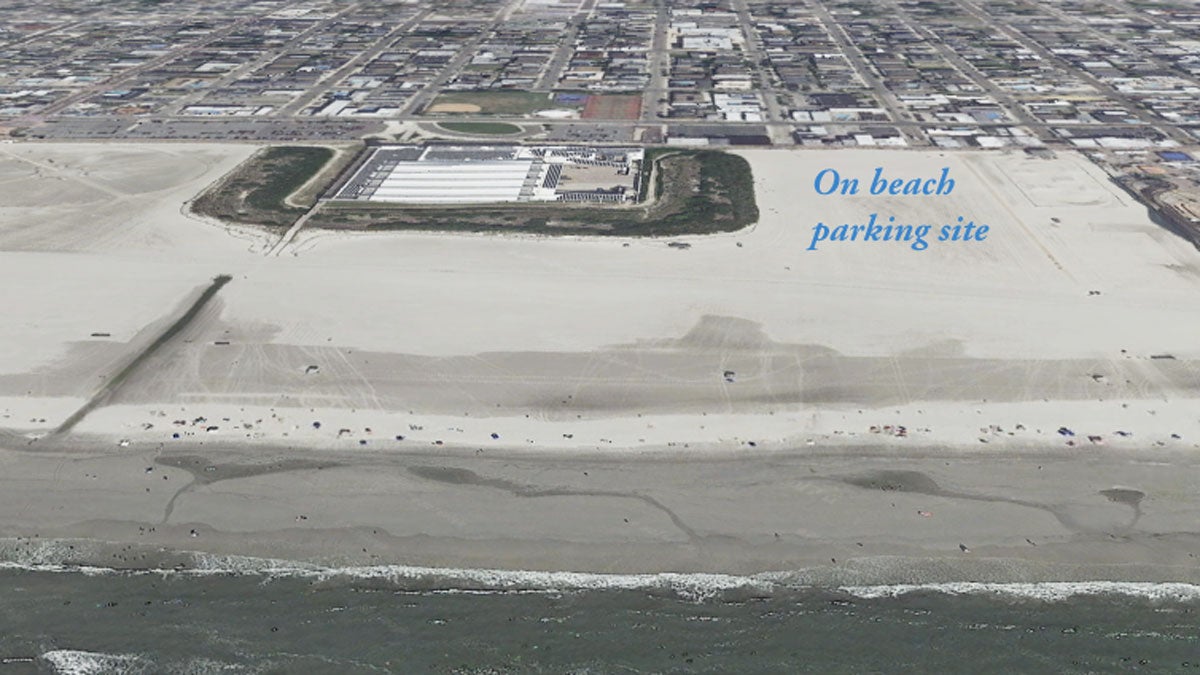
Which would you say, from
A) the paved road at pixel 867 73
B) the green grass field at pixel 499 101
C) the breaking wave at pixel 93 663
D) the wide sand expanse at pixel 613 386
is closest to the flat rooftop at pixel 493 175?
the wide sand expanse at pixel 613 386

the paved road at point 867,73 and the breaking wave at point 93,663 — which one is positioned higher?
the paved road at point 867,73

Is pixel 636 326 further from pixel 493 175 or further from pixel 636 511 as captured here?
pixel 493 175

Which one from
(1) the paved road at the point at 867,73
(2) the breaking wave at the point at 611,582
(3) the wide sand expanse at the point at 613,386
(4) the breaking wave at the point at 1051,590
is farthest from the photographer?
(1) the paved road at the point at 867,73

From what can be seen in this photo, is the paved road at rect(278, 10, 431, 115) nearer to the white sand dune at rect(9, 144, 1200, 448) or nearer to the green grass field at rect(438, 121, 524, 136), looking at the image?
the green grass field at rect(438, 121, 524, 136)

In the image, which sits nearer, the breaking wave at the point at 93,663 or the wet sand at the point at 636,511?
the breaking wave at the point at 93,663

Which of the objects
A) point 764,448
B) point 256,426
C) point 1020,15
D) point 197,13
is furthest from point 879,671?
point 197,13

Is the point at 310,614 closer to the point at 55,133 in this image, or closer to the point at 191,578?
the point at 191,578

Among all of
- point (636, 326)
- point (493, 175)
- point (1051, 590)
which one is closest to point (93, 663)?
point (636, 326)

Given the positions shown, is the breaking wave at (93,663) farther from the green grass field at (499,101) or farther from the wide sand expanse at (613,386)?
the green grass field at (499,101)
